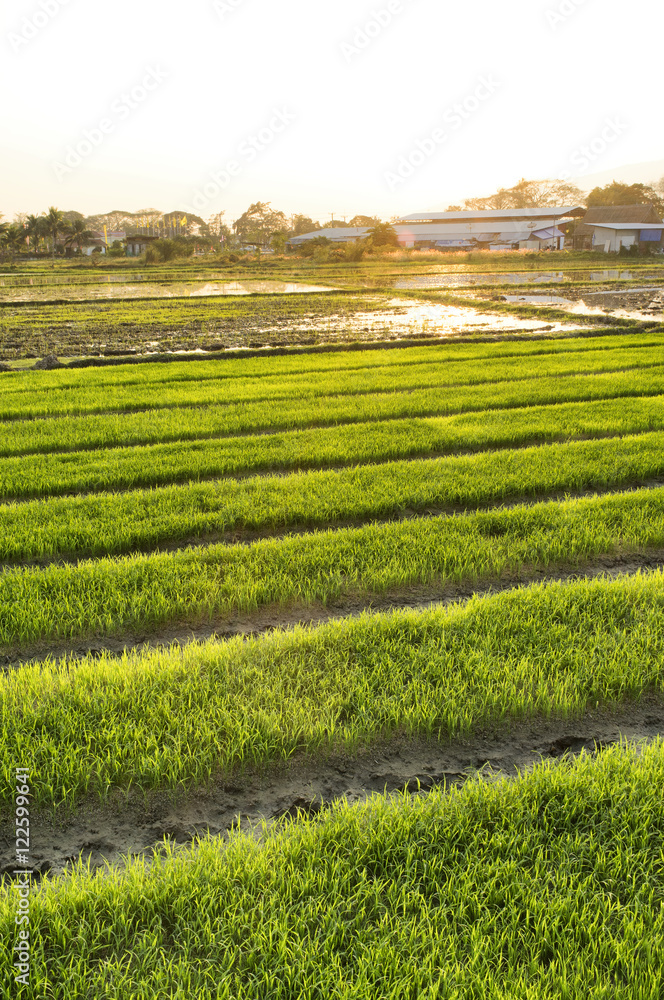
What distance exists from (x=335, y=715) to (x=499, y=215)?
89859 mm

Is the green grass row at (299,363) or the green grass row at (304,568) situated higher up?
the green grass row at (299,363)

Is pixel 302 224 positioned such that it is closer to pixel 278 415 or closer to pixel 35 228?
pixel 35 228

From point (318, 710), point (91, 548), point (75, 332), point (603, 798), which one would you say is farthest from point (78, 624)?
point (75, 332)

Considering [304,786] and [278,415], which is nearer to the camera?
[304,786]

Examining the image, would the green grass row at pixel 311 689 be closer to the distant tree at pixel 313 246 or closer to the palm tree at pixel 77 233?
the distant tree at pixel 313 246

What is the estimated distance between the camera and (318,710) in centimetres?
278

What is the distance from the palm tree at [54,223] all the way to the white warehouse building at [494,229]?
40.7 m

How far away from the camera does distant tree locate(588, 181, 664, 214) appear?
247 ft

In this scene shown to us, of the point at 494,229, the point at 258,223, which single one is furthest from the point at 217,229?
the point at 494,229

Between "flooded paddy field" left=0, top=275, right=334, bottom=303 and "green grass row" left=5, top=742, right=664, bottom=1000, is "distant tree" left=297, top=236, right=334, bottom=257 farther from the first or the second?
"green grass row" left=5, top=742, right=664, bottom=1000

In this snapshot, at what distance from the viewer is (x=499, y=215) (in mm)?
80938

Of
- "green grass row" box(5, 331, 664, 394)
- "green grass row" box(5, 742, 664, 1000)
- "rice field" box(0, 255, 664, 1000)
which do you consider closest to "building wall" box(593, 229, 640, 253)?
"green grass row" box(5, 331, 664, 394)

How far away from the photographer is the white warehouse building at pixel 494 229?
70.4 meters

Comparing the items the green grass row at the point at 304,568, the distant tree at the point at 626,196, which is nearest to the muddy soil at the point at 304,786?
the green grass row at the point at 304,568
